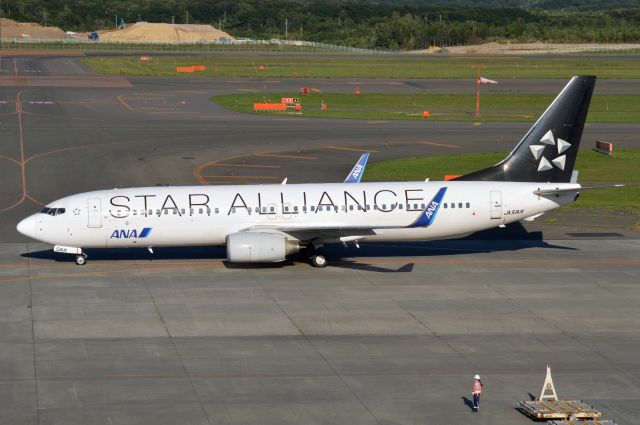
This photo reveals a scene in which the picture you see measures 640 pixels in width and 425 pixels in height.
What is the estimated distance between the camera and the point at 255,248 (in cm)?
4672

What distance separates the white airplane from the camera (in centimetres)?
4781

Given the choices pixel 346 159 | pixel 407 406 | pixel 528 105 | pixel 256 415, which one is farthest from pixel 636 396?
pixel 528 105

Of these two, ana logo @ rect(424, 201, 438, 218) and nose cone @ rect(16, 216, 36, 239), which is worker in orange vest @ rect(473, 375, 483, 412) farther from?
nose cone @ rect(16, 216, 36, 239)

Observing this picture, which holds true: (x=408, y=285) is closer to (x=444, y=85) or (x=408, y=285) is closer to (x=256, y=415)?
(x=256, y=415)

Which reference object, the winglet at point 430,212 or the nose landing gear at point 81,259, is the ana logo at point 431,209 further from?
the nose landing gear at point 81,259

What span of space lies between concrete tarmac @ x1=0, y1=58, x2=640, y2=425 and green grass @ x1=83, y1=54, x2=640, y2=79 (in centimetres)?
9003

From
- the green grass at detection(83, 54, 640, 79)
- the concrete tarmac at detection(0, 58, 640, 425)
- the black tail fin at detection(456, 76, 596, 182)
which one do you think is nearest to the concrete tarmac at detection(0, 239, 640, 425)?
the concrete tarmac at detection(0, 58, 640, 425)

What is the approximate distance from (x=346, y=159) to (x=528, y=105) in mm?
44269

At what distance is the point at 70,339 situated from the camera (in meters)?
37.7

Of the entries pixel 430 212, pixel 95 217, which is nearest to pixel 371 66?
pixel 430 212

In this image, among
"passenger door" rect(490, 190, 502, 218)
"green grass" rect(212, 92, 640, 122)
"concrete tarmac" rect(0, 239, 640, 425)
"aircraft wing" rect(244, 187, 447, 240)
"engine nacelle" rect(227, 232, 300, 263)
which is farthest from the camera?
"green grass" rect(212, 92, 640, 122)

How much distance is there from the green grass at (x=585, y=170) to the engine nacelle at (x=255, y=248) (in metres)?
24.4

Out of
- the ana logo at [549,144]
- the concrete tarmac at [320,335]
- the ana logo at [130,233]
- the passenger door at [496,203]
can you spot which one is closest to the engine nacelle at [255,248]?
the concrete tarmac at [320,335]

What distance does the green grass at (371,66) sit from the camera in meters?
154
